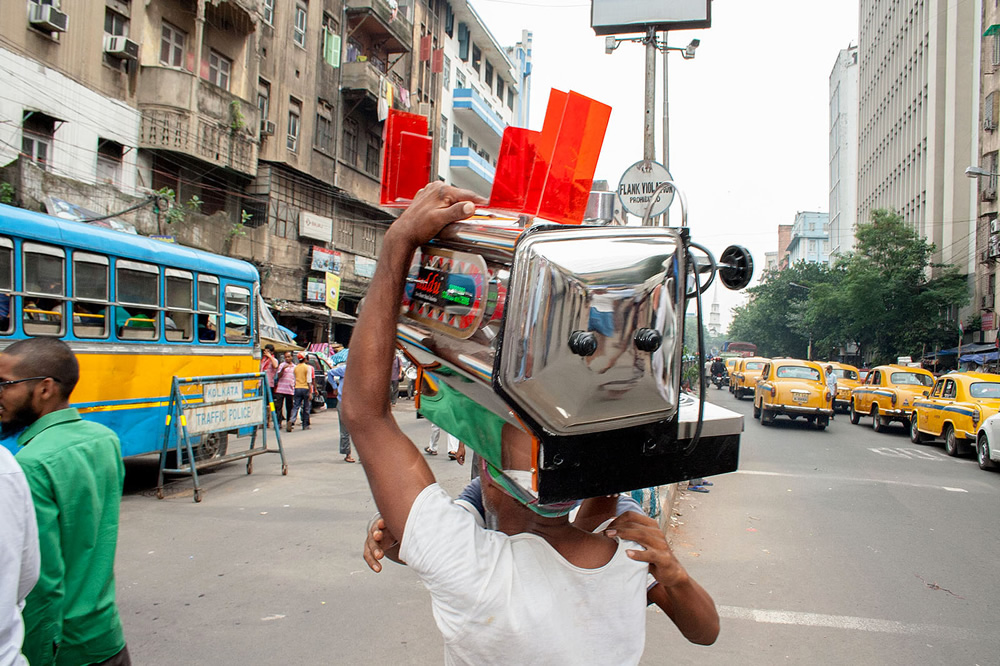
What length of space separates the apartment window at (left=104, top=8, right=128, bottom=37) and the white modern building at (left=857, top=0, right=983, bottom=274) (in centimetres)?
3505

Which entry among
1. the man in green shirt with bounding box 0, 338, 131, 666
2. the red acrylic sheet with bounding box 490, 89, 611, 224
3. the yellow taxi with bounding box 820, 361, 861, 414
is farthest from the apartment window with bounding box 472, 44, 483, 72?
the red acrylic sheet with bounding box 490, 89, 611, 224

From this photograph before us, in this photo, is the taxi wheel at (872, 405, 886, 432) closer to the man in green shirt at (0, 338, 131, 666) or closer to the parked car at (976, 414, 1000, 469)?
the parked car at (976, 414, 1000, 469)

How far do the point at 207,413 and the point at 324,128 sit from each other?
2232cm

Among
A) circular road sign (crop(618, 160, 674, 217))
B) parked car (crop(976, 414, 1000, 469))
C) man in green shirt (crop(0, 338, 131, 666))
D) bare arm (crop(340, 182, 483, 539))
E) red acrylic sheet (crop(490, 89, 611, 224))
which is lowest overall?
parked car (crop(976, 414, 1000, 469))

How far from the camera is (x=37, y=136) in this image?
16.2 m

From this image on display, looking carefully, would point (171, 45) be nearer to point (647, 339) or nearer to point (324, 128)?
point (324, 128)

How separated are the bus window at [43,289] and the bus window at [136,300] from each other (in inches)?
28.3

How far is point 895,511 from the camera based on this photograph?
8727 millimetres

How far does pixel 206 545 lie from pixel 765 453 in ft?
35.0

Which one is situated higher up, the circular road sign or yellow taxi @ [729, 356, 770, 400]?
the circular road sign

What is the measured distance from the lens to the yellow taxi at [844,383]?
2308 centimetres

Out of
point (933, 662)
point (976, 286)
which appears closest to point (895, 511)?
point (933, 662)

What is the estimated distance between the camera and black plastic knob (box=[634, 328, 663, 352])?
1173mm

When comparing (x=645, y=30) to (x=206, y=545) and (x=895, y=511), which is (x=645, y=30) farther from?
(x=206, y=545)
